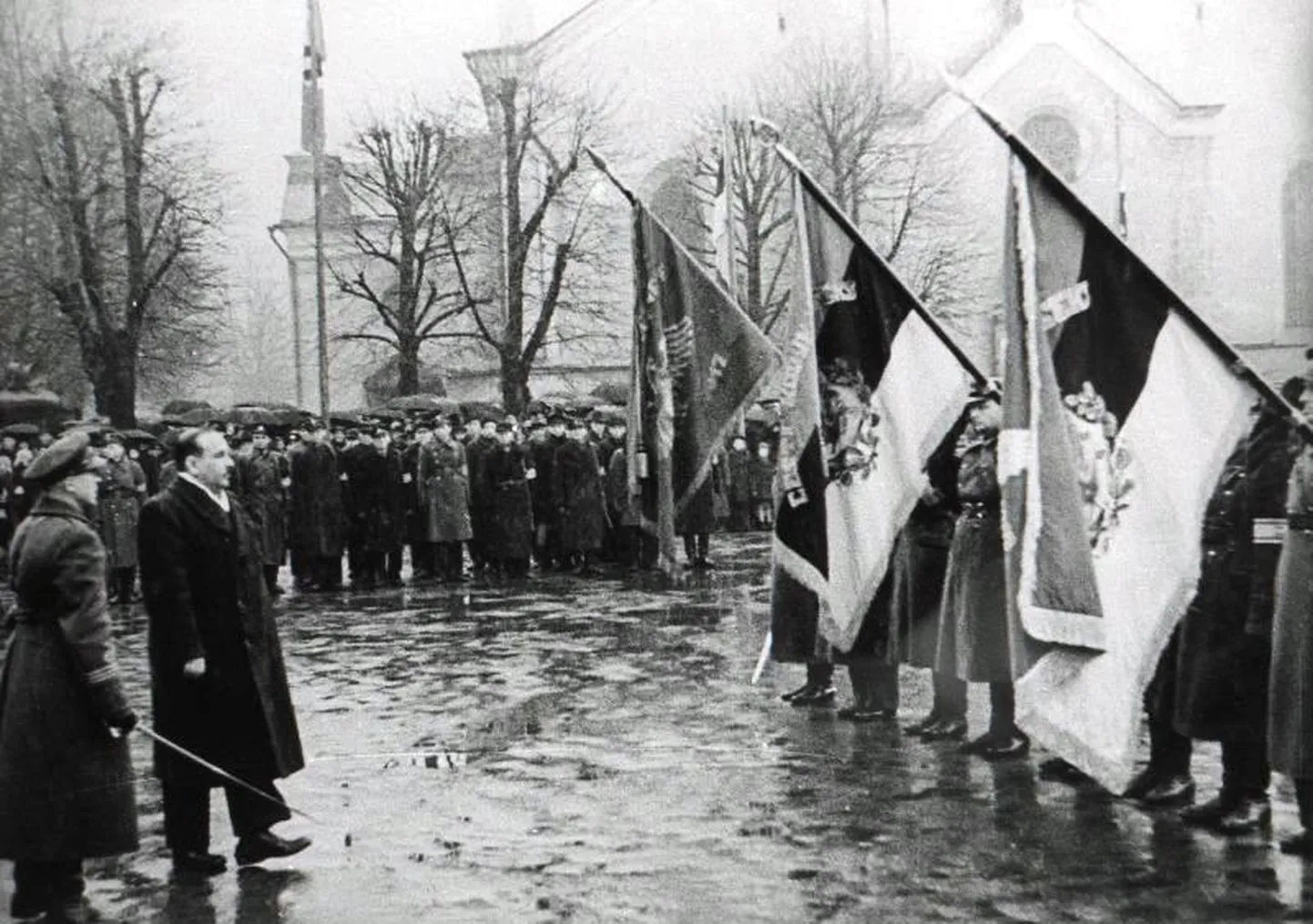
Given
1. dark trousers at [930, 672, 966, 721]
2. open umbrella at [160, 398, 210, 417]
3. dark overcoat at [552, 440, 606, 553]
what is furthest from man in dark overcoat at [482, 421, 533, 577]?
open umbrella at [160, 398, 210, 417]

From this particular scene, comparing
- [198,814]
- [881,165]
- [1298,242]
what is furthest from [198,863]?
[881,165]

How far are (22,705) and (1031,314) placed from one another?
11.8 feet

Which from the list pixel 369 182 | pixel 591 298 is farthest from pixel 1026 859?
pixel 369 182

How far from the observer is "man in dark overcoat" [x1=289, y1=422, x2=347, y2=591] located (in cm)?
1505

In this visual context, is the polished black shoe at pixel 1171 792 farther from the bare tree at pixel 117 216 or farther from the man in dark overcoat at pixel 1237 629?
the bare tree at pixel 117 216

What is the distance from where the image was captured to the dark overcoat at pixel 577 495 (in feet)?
51.9

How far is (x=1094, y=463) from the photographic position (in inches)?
204

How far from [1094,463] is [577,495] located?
10.9 metres

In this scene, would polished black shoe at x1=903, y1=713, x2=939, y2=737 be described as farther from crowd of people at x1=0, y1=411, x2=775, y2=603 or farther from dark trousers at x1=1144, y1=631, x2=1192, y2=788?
crowd of people at x1=0, y1=411, x2=775, y2=603

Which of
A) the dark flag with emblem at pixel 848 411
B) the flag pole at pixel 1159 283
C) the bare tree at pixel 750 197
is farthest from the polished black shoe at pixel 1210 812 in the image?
the bare tree at pixel 750 197

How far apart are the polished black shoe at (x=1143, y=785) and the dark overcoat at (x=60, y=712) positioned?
3.67m

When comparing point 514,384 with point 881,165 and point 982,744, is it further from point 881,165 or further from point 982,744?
point 982,744

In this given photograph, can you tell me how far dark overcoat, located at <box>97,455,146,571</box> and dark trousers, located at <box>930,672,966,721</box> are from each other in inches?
380

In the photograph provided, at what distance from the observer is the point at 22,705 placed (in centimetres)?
445
